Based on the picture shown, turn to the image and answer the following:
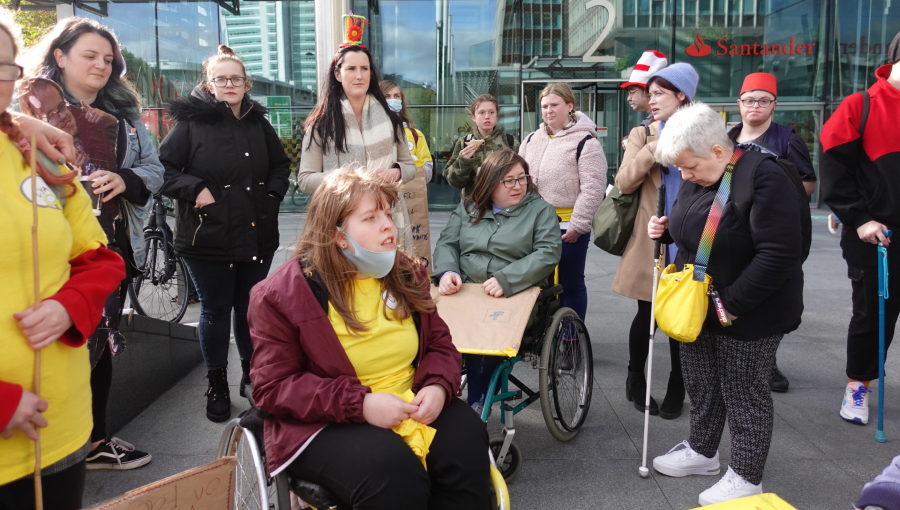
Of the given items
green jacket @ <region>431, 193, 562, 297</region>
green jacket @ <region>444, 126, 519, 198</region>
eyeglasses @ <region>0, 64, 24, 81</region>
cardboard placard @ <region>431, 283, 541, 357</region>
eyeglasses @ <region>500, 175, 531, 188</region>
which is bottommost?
cardboard placard @ <region>431, 283, 541, 357</region>

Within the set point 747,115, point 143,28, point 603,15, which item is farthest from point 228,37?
point 747,115

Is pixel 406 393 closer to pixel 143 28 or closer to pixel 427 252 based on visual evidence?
pixel 427 252

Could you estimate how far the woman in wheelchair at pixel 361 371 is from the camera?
6.35ft

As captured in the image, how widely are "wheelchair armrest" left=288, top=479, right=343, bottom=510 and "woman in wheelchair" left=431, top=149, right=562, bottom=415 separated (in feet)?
4.26

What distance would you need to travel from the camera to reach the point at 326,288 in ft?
7.05

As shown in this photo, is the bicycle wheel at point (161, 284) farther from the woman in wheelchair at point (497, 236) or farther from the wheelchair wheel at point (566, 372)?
the wheelchair wheel at point (566, 372)

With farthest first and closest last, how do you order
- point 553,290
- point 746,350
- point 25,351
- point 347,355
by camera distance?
1. point 553,290
2. point 746,350
3. point 347,355
4. point 25,351

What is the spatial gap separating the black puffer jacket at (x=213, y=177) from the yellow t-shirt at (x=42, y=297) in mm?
1760

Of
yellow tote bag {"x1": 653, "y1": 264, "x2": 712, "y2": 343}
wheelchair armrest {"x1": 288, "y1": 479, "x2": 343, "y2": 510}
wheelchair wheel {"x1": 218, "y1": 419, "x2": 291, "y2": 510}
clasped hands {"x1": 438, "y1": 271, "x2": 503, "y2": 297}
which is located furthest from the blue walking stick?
wheelchair wheel {"x1": 218, "y1": 419, "x2": 291, "y2": 510}

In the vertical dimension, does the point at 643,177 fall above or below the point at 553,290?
above

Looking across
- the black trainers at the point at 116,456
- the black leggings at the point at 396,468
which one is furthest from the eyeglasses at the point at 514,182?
the black trainers at the point at 116,456

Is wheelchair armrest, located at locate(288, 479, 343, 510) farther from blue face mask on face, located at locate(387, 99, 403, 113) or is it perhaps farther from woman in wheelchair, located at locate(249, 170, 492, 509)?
blue face mask on face, located at locate(387, 99, 403, 113)

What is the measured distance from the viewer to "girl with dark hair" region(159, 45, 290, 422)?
3.51 metres

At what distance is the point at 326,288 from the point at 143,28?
14.2 m
